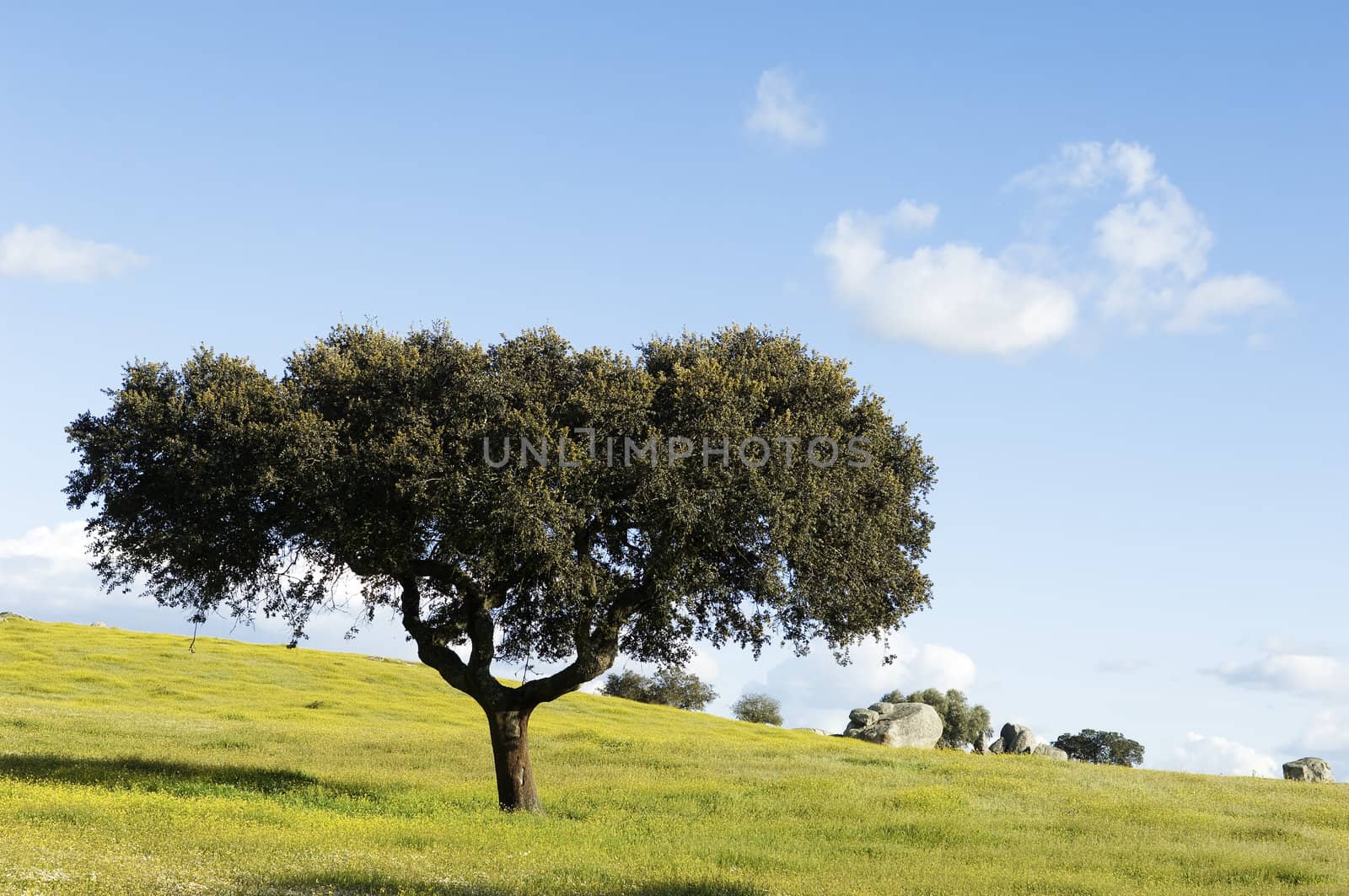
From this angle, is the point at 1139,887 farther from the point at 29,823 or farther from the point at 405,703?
the point at 405,703

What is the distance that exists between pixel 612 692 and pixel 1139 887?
94037 millimetres

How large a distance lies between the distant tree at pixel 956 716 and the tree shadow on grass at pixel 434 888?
265 ft

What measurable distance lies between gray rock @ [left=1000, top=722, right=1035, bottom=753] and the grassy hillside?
14.9 m

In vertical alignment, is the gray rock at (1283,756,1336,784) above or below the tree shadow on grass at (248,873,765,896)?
above

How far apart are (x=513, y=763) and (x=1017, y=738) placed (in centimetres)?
4699

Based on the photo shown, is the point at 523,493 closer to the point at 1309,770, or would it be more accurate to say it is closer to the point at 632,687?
the point at 1309,770

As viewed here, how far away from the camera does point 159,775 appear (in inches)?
1452

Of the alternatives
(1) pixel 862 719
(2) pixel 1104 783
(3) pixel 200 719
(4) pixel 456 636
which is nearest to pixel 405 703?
(3) pixel 200 719

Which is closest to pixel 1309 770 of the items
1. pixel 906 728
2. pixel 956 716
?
pixel 906 728

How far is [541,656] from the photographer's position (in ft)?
116

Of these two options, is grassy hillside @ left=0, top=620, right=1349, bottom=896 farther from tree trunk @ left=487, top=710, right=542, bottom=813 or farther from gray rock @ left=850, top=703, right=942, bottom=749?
gray rock @ left=850, top=703, right=942, bottom=749

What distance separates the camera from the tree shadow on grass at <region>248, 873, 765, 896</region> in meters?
20.0

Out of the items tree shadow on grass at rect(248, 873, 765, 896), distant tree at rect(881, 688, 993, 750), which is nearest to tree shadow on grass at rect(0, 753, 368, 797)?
tree shadow on grass at rect(248, 873, 765, 896)

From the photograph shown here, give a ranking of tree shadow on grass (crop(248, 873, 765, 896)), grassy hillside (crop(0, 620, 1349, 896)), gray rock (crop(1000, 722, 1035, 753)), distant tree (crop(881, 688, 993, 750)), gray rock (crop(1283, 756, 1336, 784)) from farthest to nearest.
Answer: distant tree (crop(881, 688, 993, 750)) < gray rock (crop(1000, 722, 1035, 753)) < gray rock (crop(1283, 756, 1336, 784)) < grassy hillside (crop(0, 620, 1349, 896)) < tree shadow on grass (crop(248, 873, 765, 896))
